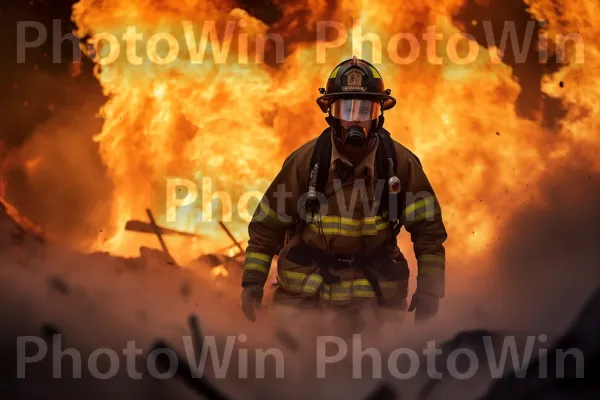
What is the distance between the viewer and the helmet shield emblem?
712cm

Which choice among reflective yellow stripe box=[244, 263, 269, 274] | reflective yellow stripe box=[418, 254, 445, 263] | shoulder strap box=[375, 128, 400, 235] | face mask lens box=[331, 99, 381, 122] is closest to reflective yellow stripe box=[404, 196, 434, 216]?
shoulder strap box=[375, 128, 400, 235]

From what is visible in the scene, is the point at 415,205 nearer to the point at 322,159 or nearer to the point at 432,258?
the point at 432,258

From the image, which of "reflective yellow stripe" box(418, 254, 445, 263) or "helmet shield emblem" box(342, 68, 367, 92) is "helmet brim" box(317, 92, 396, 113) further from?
"reflective yellow stripe" box(418, 254, 445, 263)

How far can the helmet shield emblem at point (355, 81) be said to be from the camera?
7117 mm

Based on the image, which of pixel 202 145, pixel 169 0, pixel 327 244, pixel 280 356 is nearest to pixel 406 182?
pixel 327 244

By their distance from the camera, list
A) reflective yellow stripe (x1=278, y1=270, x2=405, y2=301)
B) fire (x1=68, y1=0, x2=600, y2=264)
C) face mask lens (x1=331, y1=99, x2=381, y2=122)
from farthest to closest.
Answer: fire (x1=68, y1=0, x2=600, y2=264) → reflective yellow stripe (x1=278, y1=270, x2=405, y2=301) → face mask lens (x1=331, y1=99, x2=381, y2=122)

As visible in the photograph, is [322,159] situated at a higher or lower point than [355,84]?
lower

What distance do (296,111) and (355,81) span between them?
199 centimetres

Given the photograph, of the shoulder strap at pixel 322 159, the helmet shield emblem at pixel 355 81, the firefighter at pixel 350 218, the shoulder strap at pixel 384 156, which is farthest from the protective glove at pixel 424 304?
the helmet shield emblem at pixel 355 81

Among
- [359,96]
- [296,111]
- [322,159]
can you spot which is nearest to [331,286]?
[322,159]

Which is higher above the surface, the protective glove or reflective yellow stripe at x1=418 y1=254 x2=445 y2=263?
reflective yellow stripe at x1=418 y1=254 x2=445 y2=263

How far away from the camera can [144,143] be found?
905 centimetres

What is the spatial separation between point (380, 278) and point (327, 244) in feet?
1.60

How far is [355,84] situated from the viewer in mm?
7125
